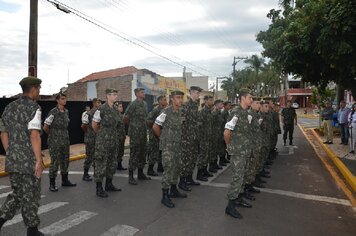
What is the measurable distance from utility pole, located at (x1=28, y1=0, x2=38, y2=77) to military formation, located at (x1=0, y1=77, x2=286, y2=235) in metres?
3.72

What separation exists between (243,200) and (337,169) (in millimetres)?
5547

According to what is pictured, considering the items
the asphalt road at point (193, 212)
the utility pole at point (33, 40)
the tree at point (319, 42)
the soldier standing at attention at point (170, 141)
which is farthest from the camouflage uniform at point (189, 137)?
the utility pole at point (33, 40)

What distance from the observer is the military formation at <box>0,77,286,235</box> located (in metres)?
4.56

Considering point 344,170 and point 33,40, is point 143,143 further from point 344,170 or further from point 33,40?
point 33,40

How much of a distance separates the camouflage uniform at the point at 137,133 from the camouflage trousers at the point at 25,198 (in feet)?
12.6

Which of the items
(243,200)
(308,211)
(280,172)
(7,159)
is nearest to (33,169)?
(7,159)

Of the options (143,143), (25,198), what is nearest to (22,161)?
(25,198)

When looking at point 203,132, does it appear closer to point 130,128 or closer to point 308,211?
point 130,128

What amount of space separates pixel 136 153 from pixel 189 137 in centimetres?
134

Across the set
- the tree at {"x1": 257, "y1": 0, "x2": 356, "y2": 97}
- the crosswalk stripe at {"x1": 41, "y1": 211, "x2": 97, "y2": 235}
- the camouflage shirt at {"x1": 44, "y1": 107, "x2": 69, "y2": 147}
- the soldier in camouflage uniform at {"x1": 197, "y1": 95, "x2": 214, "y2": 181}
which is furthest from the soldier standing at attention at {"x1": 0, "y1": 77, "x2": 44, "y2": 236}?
the tree at {"x1": 257, "y1": 0, "x2": 356, "y2": 97}

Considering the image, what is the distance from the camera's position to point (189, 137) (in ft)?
25.6

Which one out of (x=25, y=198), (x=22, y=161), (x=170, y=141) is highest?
(x=170, y=141)

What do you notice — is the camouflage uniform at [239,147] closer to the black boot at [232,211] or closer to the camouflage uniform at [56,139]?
the black boot at [232,211]

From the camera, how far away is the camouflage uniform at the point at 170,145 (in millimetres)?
6449
